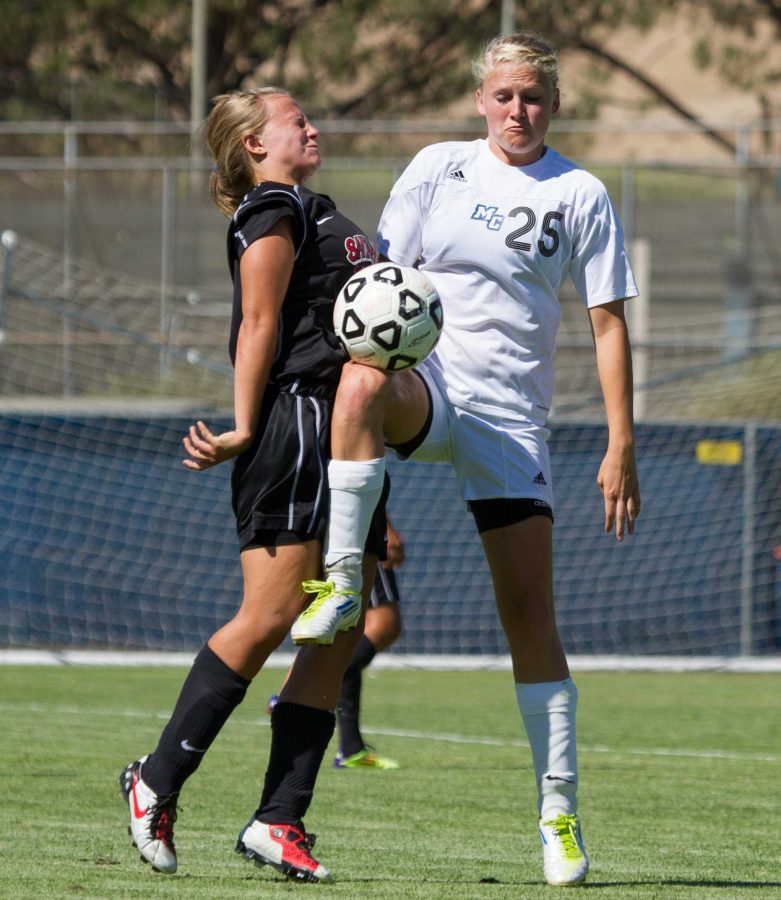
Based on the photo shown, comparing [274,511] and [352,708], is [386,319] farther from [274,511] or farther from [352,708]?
[352,708]

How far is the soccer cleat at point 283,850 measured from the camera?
13.4ft

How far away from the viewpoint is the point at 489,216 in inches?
173

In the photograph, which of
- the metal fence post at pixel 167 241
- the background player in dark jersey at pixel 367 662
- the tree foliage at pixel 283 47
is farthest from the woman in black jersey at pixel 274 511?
the tree foliage at pixel 283 47

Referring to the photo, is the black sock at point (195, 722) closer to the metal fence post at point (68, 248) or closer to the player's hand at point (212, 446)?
the player's hand at point (212, 446)

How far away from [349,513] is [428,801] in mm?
2175

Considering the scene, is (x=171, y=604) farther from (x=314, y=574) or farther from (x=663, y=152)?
(x=663, y=152)

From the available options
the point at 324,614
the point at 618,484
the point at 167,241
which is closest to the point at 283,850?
the point at 324,614

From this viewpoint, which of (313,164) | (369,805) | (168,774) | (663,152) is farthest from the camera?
(663,152)

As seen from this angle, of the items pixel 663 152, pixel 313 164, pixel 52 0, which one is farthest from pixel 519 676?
pixel 663 152

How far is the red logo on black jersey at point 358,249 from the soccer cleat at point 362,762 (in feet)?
10.3

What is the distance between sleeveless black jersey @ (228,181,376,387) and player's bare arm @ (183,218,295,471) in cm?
5

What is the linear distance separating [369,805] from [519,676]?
1.54 meters

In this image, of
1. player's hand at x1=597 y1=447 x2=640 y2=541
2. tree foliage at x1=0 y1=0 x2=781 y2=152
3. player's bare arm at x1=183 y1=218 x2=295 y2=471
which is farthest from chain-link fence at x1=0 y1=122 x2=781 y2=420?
player's bare arm at x1=183 y1=218 x2=295 y2=471

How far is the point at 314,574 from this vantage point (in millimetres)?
4113
